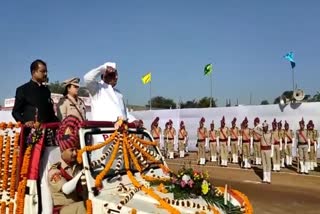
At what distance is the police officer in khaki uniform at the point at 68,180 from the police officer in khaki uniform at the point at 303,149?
1295 centimetres

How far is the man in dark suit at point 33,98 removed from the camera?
5.58 m

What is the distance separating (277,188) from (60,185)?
358 inches

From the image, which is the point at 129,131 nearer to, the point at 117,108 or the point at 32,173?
the point at 117,108

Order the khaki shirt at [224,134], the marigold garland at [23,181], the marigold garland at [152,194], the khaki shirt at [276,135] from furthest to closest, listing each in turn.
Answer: the khaki shirt at [224,134], the khaki shirt at [276,135], the marigold garland at [23,181], the marigold garland at [152,194]

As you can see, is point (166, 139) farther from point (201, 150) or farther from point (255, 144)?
point (255, 144)

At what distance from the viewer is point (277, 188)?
12.4 m

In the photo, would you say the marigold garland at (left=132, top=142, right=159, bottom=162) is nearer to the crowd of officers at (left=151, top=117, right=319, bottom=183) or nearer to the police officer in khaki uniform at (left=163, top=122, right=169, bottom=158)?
the crowd of officers at (left=151, top=117, right=319, bottom=183)

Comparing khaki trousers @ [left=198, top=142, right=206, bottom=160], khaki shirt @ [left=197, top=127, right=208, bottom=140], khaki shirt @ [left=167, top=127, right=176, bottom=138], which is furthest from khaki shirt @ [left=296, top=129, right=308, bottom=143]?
khaki shirt @ [left=167, top=127, right=176, bottom=138]

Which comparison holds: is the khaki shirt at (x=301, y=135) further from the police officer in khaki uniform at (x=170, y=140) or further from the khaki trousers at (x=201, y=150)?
the police officer in khaki uniform at (x=170, y=140)

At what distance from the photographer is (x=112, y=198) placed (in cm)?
428

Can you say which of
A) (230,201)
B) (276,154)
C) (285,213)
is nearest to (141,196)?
(230,201)

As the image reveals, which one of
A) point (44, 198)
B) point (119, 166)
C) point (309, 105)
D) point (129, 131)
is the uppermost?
point (309, 105)

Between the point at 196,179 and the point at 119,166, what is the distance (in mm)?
950

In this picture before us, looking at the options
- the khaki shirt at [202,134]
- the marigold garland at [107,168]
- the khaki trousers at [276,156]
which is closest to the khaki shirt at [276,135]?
the khaki trousers at [276,156]
